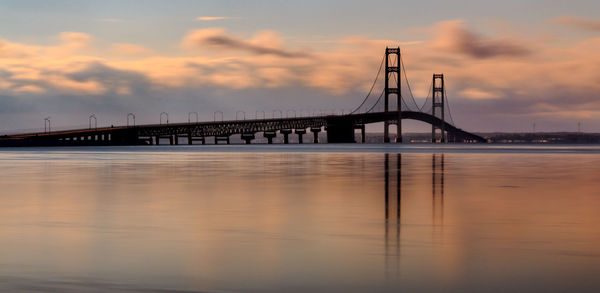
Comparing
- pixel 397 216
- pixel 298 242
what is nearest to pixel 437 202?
pixel 397 216

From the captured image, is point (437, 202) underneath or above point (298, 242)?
underneath

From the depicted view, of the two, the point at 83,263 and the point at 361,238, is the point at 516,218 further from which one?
the point at 83,263

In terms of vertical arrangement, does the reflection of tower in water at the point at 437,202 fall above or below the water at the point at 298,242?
below

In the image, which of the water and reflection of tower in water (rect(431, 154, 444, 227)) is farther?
reflection of tower in water (rect(431, 154, 444, 227))

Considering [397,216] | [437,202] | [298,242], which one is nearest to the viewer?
[298,242]

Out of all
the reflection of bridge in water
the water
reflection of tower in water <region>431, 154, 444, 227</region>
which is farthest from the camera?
reflection of tower in water <region>431, 154, 444, 227</region>

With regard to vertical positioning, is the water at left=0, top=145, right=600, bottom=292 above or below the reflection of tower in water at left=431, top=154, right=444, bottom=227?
above

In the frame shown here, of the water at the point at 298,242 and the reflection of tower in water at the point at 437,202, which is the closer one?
the water at the point at 298,242

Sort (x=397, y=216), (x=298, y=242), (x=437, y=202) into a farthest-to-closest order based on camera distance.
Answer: (x=437, y=202) < (x=397, y=216) < (x=298, y=242)

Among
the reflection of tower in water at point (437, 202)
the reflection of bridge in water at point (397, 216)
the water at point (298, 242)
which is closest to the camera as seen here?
the water at point (298, 242)

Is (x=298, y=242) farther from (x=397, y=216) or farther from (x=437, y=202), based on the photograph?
(x=437, y=202)

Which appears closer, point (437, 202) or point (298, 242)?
point (298, 242)

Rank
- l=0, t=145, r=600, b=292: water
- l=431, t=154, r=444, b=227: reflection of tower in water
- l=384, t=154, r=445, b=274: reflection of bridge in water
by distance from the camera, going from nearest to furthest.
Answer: l=0, t=145, r=600, b=292: water
l=384, t=154, r=445, b=274: reflection of bridge in water
l=431, t=154, r=444, b=227: reflection of tower in water

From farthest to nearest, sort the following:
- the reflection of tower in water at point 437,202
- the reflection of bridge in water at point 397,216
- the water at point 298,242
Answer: the reflection of tower in water at point 437,202 → the reflection of bridge in water at point 397,216 → the water at point 298,242
